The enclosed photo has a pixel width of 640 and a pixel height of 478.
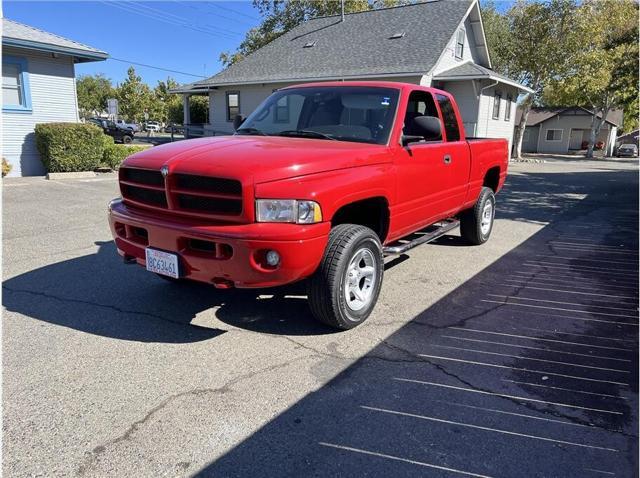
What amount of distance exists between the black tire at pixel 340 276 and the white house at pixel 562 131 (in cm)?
4818

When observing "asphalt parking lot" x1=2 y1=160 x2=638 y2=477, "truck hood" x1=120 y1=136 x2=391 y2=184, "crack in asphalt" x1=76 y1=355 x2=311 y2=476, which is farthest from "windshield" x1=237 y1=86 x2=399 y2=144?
Result: "crack in asphalt" x1=76 y1=355 x2=311 y2=476

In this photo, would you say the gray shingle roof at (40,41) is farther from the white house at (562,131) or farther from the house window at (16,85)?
the white house at (562,131)

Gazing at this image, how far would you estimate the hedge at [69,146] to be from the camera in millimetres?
12789

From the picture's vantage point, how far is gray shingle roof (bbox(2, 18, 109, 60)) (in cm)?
1238

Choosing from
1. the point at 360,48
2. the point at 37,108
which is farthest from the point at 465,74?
the point at 37,108

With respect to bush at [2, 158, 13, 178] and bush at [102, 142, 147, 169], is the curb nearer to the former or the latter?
bush at [2, 158, 13, 178]

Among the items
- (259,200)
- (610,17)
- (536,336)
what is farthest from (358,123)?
(610,17)

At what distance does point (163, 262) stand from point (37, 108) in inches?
501

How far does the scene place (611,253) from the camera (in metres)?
6.74

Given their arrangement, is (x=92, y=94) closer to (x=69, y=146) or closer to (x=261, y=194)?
(x=69, y=146)

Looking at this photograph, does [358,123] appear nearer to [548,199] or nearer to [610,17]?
[548,199]

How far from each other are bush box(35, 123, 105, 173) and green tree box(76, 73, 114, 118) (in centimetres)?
5756

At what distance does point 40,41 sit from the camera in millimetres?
12766

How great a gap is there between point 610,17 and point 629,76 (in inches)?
663
